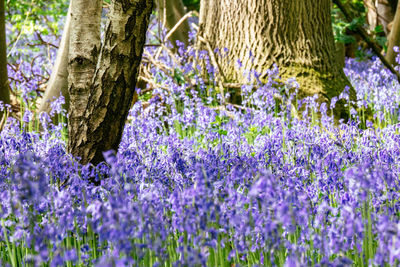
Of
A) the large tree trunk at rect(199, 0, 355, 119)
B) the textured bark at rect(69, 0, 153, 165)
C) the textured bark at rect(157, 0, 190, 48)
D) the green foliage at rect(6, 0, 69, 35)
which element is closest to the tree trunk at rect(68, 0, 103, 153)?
the textured bark at rect(69, 0, 153, 165)

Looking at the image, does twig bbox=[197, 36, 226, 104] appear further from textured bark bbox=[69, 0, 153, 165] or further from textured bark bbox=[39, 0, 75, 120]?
textured bark bbox=[69, 0, 153, 165]

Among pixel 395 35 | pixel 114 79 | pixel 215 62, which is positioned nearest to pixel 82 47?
pixel 114 79

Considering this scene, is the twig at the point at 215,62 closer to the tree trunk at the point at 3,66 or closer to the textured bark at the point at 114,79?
the tree trunk at the point at 3,66

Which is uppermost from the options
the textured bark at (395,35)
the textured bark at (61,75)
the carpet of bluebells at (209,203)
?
the textured bark at (395,35)

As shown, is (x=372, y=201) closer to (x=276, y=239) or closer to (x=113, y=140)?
(x=276, y=239)

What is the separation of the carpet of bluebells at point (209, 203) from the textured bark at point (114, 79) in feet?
0.54

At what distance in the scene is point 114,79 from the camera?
324cm

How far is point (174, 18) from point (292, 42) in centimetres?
314

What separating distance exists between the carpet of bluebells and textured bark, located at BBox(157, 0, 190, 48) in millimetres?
3435

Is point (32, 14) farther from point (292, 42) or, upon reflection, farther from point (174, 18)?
point (292, 42)

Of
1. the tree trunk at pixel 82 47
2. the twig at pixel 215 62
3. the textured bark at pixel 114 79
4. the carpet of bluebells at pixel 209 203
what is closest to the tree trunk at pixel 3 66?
the carpet of bluebells at pixel 209 203

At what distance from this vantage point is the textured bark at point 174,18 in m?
8.22

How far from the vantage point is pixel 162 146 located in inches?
174

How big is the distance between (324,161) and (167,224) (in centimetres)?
113
